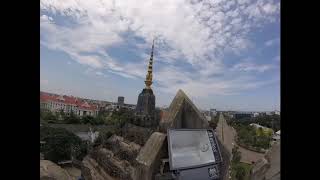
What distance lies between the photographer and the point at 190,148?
9.23ft

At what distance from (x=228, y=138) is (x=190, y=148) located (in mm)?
665

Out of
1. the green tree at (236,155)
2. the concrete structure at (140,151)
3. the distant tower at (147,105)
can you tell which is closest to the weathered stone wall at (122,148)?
the concrete structure at (140,151)

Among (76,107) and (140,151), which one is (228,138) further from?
(76,107)

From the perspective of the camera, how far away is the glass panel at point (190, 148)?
8.75ft

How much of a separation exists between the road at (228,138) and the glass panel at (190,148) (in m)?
0.32

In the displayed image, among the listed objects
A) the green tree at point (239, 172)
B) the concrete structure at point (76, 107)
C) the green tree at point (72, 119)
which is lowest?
the green tree at point (239, 172)

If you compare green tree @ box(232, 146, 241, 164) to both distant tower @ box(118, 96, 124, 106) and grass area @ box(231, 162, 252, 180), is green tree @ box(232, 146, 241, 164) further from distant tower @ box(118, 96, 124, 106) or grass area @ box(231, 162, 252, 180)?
distant tower @ box(118, 96, 124, 106)

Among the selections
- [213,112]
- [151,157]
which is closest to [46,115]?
[151,157]

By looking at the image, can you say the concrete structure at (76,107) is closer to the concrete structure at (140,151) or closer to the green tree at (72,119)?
the green tree at (72,119)

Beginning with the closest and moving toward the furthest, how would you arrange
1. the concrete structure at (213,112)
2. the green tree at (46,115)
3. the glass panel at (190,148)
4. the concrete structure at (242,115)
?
1. the green tree at (46,115)
2. the glass panel at (190,148)
3. the concrete structure at (242,115)
4. the concrete structure at (213,112)
